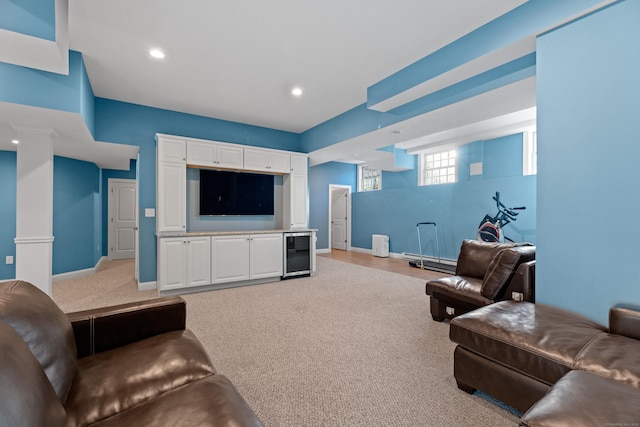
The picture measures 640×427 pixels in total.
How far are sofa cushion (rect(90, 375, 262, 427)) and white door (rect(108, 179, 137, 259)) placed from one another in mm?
7416

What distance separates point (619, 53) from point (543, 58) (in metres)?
0.43

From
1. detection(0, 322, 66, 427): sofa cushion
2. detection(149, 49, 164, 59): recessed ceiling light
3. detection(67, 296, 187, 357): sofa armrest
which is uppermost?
detection(149, 49, 164, 59): recessed ceiling light

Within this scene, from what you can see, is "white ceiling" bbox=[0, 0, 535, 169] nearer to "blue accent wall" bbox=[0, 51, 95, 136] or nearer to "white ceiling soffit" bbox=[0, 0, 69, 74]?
"white ceiling soffit" bbox=[0, 0, 69, 74]

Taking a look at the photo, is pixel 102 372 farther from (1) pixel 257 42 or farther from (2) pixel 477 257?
(2) pixel 477 257

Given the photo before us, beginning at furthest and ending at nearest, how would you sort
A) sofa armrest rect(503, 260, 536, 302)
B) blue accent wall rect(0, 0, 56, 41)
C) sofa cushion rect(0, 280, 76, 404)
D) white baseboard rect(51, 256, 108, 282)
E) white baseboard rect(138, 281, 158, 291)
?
Answer: white baseboard rect(51, 256, 108, 282)
white baseboard rect(138, 281, 158, 291)
sofa armrest rect(503, 260, 536, 302)
blue accent wall rect(0, 0, 56, 41)
sofa cushion rect(0, 280, 76, 404)

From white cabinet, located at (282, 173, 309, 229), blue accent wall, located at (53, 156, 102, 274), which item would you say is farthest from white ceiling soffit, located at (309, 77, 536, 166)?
blue accent wall, located at (53, 156, 102, 274)

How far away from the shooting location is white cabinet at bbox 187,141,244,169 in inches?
177

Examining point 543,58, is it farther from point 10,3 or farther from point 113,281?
point 113,281

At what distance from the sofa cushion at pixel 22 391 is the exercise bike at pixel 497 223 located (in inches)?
240

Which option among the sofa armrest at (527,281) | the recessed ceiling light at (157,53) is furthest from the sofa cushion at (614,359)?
the recessed ceiling light at (157,53)

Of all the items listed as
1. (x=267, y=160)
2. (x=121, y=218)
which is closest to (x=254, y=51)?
(x=267, y=160)

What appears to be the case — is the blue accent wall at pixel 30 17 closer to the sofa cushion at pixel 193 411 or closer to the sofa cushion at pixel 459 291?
the sofa cushion at pixel 193 411

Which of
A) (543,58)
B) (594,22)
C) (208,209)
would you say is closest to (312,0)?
(543,58)

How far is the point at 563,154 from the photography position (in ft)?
7.00
